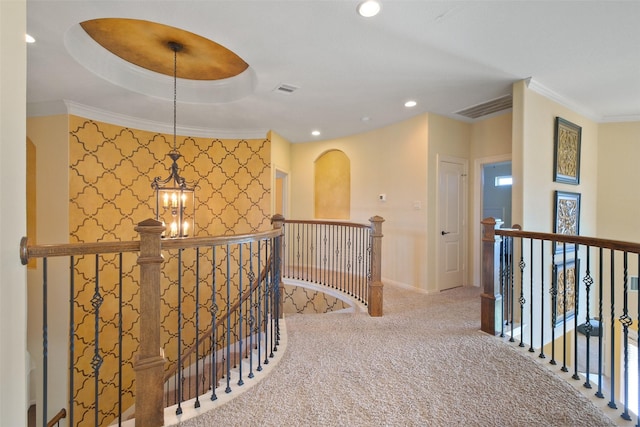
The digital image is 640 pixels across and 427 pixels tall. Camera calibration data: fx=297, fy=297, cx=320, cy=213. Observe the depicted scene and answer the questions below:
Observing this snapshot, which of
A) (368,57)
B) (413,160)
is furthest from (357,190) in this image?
(368,57)

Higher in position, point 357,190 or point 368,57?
point 368,57

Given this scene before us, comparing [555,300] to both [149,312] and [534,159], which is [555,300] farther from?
[149,312]

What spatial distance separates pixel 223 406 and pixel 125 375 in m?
3.52

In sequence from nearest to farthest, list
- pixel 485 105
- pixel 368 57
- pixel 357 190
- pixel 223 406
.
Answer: pixel 223 406 → pixel 368 57 → pixel 485 105 → pixel 357 190

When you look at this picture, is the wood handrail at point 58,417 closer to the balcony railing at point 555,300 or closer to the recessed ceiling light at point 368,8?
the balcony railing at point 555,300

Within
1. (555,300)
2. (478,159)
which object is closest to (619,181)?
(478,159)

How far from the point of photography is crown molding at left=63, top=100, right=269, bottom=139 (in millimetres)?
3932

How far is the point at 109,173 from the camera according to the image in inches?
168

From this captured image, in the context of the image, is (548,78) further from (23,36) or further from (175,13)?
(23,36)

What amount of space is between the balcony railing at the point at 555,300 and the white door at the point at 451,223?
108 cm

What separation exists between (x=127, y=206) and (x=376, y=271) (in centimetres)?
376

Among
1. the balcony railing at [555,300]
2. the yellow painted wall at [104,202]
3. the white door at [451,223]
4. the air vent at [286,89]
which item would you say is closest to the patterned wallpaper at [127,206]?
the yellow painted wall at [104,202]

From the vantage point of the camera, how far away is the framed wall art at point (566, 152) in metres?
3.69

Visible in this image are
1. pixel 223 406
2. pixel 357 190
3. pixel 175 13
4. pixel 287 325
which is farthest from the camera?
pixel 357 190
